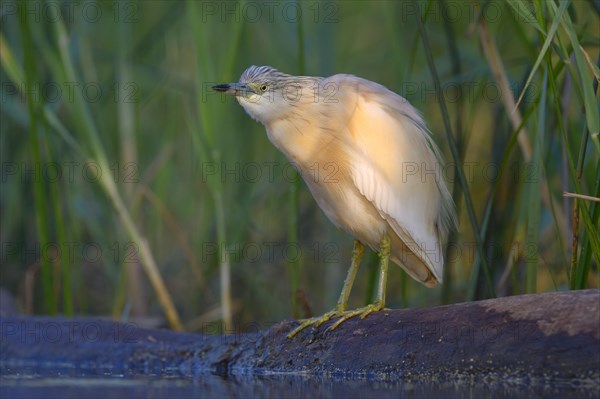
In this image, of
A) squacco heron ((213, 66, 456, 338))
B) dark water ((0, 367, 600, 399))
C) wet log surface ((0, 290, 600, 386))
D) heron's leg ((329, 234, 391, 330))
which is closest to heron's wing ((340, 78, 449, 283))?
squacco heron ((213, 66, 456, 338))

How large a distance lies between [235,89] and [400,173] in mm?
1007

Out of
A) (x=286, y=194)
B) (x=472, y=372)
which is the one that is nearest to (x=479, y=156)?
(x=286, y=194)

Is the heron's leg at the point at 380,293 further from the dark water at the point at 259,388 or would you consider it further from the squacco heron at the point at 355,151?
the dark water at the point at 259,388

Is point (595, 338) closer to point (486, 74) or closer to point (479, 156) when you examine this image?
point (486, 74)

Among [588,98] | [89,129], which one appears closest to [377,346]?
[588,98]

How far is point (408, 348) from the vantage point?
415 cm

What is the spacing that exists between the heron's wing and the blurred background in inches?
6.0

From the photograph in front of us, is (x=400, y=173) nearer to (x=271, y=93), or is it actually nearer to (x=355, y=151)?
(x=355, y=151)

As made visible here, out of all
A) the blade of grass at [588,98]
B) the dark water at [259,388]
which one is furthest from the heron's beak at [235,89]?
the blade of grass at [588,98]

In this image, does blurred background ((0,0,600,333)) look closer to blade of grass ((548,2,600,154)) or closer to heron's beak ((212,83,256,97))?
heron's beak ((212,83,256,97))

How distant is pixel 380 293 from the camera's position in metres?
4.87

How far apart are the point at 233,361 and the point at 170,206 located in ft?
12.1

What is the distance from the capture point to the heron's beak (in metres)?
5.07

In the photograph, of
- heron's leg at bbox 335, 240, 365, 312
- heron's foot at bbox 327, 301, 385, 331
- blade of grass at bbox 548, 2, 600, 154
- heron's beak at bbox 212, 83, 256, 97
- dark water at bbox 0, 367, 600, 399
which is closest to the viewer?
dark water at bbox 0, 367, 600, 399
